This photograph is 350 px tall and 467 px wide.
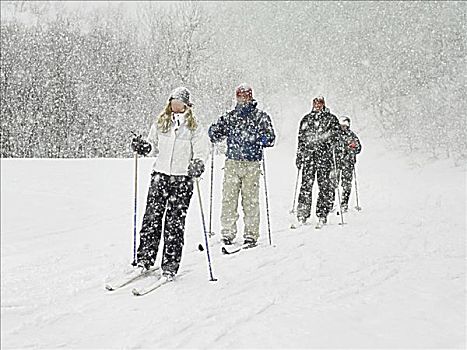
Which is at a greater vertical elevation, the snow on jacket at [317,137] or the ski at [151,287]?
the snow on jacket at [317,137]

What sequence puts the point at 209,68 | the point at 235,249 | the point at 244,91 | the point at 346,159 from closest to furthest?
the point at 235,249
the point at 244,91
the point at 346,159
the point at 209,68

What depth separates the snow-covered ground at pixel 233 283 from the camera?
13.0ft

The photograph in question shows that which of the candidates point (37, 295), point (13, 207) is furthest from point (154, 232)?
point (13, 207)

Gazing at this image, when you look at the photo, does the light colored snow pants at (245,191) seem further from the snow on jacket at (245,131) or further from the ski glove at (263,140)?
the ski glove at (263,140)

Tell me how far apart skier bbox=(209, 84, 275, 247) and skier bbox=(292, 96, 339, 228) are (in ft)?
5.78

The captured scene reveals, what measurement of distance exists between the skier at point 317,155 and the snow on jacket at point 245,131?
1.77m

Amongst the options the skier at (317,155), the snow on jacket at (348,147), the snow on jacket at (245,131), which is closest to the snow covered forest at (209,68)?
the snow on jacket at (348,147)

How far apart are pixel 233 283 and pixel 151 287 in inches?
31.5

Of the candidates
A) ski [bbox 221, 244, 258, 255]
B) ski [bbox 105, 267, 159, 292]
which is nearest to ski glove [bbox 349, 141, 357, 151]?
ski [bbox 221, 244, 258, 255]

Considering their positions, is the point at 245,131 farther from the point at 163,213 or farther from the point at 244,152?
the point at 163,213

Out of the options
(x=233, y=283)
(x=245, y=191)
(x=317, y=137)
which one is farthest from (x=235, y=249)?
(x=317, y=137)

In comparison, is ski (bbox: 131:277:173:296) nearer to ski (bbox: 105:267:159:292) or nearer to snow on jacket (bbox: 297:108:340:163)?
ski (bbox: 105:267:159:292)

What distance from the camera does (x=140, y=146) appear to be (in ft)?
18.1

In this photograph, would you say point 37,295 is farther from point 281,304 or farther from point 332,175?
point 332,175
